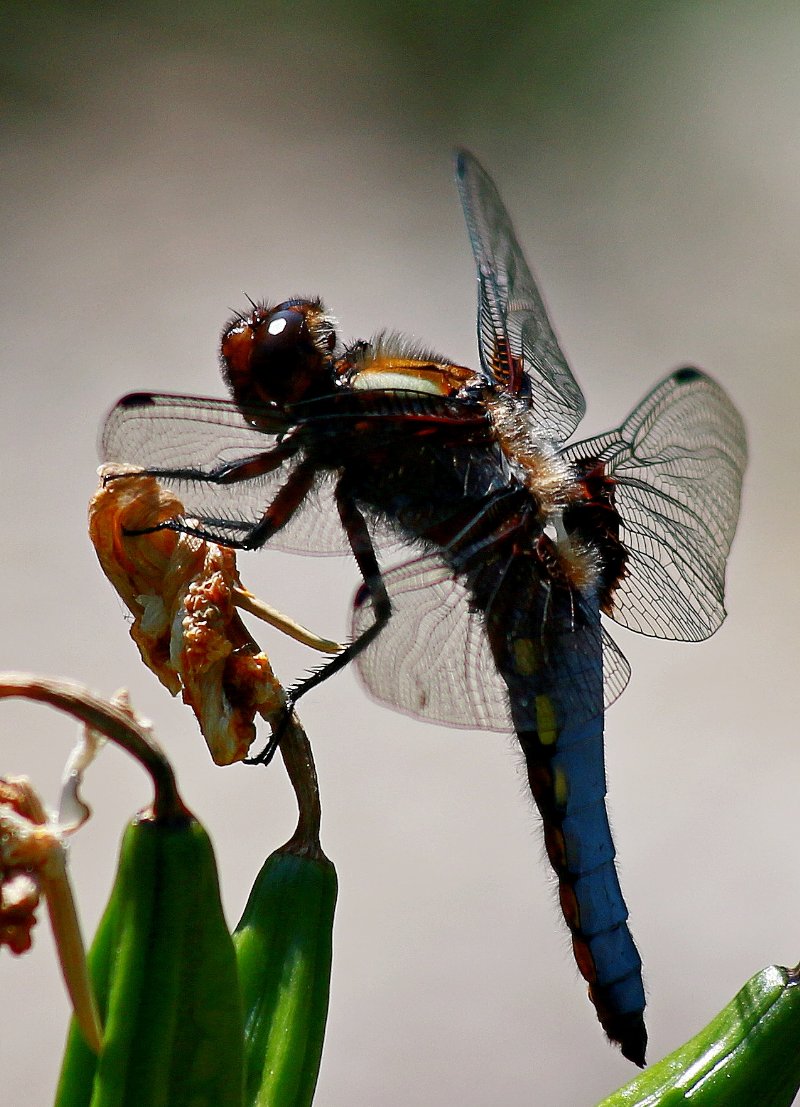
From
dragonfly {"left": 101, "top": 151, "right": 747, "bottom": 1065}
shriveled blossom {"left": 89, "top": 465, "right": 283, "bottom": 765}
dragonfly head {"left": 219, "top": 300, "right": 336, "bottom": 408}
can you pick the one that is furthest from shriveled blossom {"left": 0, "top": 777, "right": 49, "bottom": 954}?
dragonfly head {"left": 219, "top": 300, "right": 336, "bottom": 408}

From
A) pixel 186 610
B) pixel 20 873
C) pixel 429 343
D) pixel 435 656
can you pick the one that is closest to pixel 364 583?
pixel 435 656

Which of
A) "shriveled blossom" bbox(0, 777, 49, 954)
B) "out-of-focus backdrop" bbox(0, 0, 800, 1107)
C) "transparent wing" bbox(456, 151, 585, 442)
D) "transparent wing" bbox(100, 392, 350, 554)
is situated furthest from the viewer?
"out-of-focus backdrop" bbox(0, 0, 800, 1107)

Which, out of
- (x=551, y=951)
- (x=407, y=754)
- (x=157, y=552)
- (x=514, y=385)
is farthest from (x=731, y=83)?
(x=157, y=552)

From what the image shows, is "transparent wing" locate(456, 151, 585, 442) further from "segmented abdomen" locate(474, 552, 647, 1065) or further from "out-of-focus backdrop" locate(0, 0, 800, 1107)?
"out-of-focus backdrop" locate(0, 0, 800, 1107)

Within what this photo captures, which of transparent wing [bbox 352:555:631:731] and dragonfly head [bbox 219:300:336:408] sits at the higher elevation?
dragonfly head [bbox 219:300:336:408]

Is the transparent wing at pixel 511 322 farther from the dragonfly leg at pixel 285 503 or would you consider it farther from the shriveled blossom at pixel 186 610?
the shriveled blossom at pixel 186 610

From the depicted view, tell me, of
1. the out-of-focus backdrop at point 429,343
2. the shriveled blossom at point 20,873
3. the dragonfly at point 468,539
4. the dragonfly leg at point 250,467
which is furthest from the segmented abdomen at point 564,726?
the out-of-focus backdrop at point 429,343

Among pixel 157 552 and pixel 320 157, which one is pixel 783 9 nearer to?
pixel 320 157
